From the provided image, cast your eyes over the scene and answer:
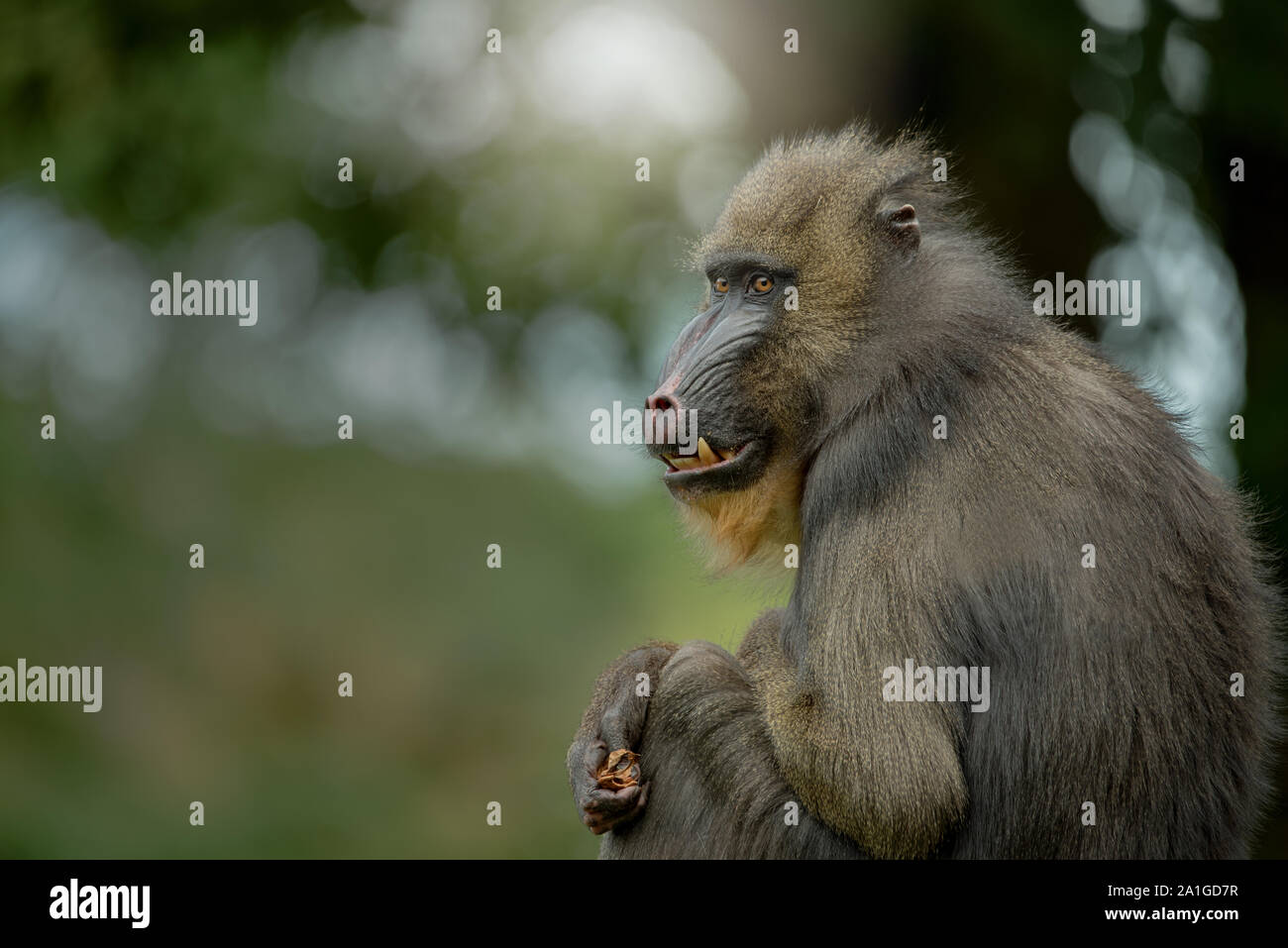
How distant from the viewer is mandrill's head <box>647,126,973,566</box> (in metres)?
5.95

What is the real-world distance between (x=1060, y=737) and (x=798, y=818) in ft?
3.86

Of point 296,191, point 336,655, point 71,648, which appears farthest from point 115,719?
point 296,191

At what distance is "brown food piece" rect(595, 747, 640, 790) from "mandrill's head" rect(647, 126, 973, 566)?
49.7 inches

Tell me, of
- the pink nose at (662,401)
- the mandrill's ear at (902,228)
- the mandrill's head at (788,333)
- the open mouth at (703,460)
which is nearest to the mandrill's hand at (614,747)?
the mandrill's head at (788,333)

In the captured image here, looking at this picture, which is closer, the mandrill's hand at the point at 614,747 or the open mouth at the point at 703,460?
the mandrill's hand at the point at 614,747

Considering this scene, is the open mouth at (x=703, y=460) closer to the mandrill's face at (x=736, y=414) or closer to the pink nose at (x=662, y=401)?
the mandrill's face at (x=736, y=414)

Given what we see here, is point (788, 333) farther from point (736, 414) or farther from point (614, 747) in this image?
point (614, 747)

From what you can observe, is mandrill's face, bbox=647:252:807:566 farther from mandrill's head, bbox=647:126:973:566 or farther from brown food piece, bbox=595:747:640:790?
brown food piece, bbox=595:747:640:790

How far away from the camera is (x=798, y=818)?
550 centimetres

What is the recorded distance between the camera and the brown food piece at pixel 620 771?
5882 mm

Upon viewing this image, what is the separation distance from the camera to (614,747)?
6.00 meters

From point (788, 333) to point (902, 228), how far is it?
0.81 metres

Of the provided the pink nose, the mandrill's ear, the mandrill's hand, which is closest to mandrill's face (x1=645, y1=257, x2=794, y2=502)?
the pink nose
